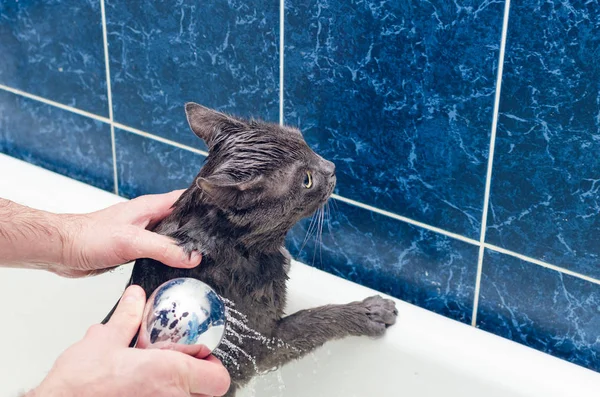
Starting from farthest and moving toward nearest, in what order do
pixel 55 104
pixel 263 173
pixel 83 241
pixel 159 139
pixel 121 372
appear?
pixel 55 104
pixel 159 139
pixel 83 241
pixel 263 173
pixel 121 372

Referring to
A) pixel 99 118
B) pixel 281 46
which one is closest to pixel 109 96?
pixel 99 118

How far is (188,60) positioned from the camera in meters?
2.15

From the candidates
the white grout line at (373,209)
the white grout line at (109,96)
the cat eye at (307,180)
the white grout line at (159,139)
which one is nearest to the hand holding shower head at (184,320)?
the cat eye at (307,180)

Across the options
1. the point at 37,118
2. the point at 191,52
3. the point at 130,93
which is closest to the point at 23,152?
the point at 37,118

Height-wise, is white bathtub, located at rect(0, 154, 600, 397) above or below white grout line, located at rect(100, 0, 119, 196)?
below

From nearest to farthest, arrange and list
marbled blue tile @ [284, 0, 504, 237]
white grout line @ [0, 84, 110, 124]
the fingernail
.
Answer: the fingernail < marbled blue tile @ [284, 0, 504, 237] < white grout line @ [0, 84, 110, 124]

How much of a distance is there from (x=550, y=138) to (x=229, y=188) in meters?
0.63

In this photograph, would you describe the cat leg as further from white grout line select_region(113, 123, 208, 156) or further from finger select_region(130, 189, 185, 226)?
white grout line select_region(113, 123, 208, 156)

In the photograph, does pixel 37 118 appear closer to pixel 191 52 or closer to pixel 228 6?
pixel 191 52

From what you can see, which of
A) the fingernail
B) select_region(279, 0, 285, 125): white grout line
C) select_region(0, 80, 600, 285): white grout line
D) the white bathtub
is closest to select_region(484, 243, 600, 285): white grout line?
select_region(0, 80, 600, 285): white grout line

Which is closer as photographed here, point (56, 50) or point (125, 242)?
point (125, 242)

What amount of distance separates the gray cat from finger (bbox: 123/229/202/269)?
0.02 meters

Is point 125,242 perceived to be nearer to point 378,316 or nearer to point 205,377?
point 205,377

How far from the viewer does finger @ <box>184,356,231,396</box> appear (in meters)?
1.40
